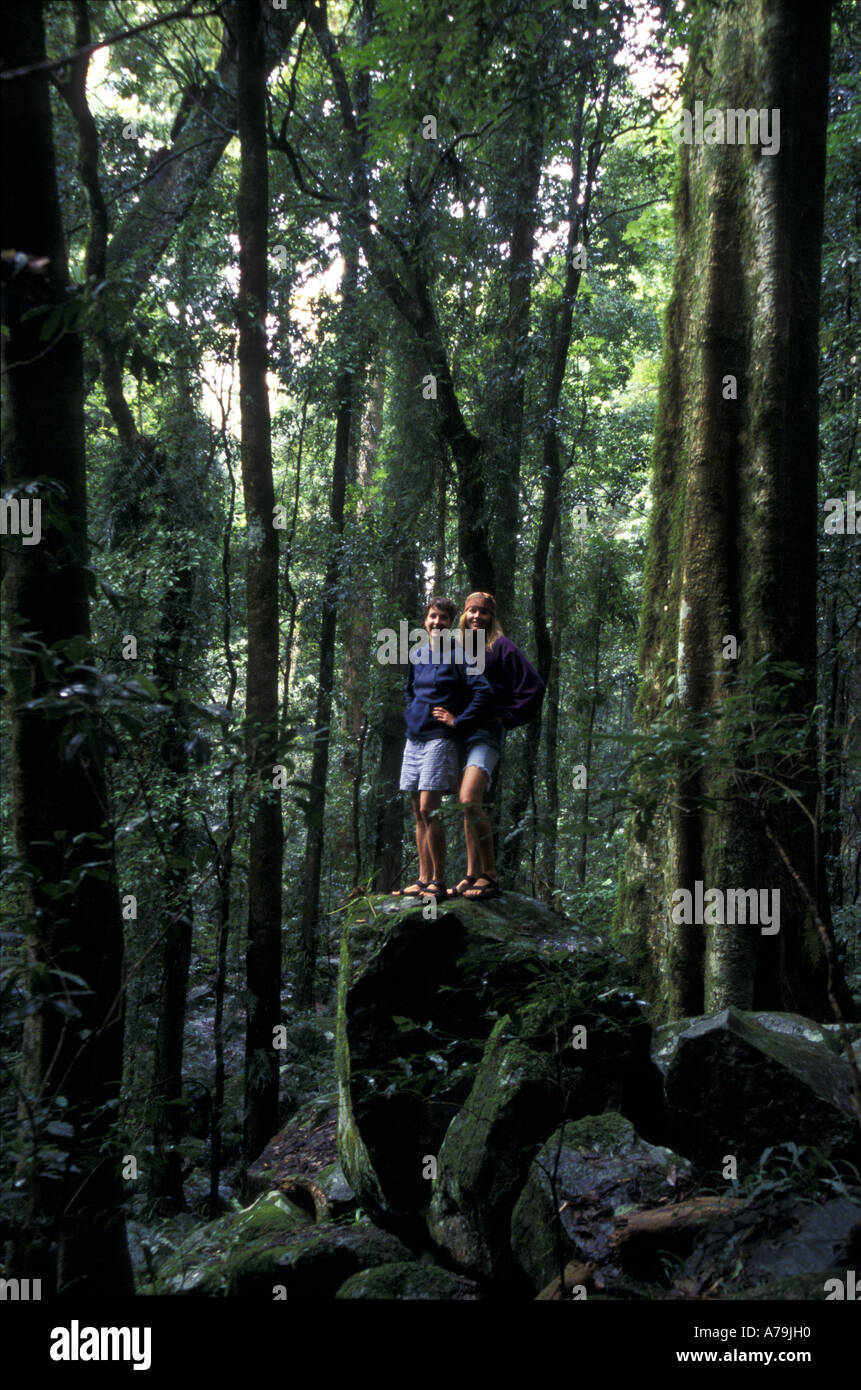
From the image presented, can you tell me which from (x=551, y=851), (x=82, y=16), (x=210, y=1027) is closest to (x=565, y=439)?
(x=551, y=851)

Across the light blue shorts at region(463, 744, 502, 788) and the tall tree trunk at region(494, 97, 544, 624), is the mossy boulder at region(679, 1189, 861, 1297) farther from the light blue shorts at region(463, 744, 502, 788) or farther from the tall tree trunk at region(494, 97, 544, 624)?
the tall tree trunk at region(494, 97, 544, 624)

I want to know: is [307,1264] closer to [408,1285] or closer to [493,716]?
[408,1285]

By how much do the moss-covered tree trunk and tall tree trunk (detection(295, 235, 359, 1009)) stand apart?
19.7 ft

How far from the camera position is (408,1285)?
144 inches

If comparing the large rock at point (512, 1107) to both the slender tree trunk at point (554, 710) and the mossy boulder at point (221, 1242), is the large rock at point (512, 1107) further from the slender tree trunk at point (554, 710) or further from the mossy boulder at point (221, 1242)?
the slender tree trunk at point (554, 710)

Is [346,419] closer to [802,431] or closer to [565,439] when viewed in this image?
[565,439]

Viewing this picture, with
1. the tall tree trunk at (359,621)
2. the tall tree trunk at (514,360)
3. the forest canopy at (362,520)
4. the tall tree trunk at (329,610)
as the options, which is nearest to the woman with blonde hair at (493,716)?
the forest canopy at (362,520)

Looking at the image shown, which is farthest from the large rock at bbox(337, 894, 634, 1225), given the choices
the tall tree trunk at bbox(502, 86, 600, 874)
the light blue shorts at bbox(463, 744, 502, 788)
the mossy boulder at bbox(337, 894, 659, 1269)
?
the tall tree trunk at bbox(502, 86, 600, 874)

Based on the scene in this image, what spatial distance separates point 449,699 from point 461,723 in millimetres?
190

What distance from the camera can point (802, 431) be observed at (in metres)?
6.21

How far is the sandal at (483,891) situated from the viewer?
18.8ft

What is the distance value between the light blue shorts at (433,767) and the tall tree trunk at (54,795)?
9.17 ft

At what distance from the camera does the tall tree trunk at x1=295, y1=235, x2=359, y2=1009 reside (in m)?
12.1
